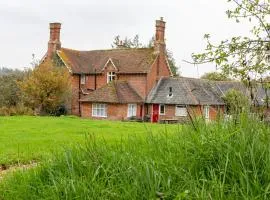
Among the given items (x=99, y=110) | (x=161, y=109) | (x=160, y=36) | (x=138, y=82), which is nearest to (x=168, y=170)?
(x=161, y=109)

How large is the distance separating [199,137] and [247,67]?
7.26ft

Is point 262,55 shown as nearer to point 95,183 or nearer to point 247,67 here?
point 247,67

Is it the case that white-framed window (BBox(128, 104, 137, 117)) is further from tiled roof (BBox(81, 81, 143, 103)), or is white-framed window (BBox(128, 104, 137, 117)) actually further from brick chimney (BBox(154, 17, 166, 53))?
brick chimney (BBox(154, 17, 166, 53))

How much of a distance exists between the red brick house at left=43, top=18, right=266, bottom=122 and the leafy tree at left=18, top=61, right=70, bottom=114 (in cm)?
366

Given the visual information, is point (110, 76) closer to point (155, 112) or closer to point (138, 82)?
point (138, 82)

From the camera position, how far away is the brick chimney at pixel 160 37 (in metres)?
57.6

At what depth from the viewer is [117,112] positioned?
56.7 m

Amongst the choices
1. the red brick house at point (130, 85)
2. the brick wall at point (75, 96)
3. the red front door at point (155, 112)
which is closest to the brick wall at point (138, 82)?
the red brick house at point (130, 85)

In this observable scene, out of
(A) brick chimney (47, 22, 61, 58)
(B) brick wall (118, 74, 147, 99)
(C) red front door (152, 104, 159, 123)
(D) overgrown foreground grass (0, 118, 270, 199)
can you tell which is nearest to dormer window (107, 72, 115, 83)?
(B) brick wall (118, 74, 147, 99)

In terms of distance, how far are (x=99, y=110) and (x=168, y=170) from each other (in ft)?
173

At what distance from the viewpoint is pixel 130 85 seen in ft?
193

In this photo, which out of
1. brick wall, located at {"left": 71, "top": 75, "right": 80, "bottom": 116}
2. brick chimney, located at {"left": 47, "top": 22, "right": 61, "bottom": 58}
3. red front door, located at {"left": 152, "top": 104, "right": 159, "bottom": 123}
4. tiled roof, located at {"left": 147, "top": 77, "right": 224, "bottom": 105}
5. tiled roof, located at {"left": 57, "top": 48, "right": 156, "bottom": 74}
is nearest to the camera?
tiled roof, located at {"left": 147, "top": 77, "right": 224, "bottom": 105}

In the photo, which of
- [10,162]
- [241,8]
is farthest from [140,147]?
[10,162]

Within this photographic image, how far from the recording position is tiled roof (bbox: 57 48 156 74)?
193 feet
